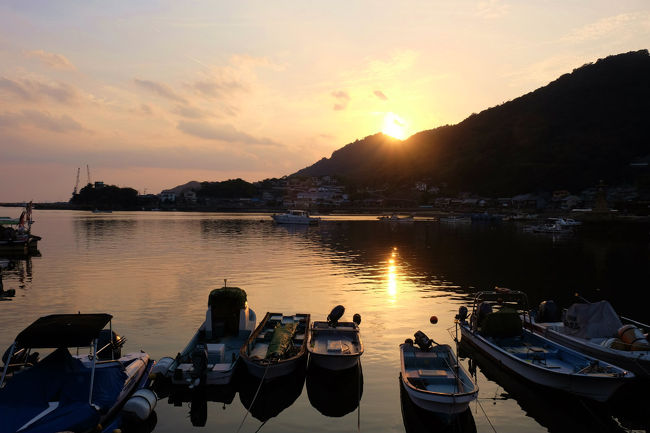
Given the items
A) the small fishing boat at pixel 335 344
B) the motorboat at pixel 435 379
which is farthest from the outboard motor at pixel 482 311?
the small fishing boat at pixel 335 344

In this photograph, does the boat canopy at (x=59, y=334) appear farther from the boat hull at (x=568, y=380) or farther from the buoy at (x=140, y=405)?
the boat hull at (x=568, y=380)

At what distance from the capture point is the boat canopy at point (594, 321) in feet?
69.5

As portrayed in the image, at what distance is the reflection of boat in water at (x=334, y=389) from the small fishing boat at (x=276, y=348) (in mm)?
1110

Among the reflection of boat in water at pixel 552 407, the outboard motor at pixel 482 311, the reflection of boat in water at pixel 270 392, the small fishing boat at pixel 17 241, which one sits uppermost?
the small fishing boat at pixel 17 241

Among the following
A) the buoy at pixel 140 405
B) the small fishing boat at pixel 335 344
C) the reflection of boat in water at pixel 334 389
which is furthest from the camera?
the small fishing boat at pixel 335 344

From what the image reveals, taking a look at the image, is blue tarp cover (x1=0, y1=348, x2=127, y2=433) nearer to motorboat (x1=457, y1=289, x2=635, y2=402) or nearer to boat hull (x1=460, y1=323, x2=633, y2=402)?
boat hull (x1=460, y1=323, x2=633, y2=402)

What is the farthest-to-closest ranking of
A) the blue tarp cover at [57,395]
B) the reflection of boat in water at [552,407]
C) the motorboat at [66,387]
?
the reflection of boat in water at [552,407], the motorboat at [66,387], the blue tarp cover at [57,395]

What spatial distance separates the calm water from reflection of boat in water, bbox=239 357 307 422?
0.32ft

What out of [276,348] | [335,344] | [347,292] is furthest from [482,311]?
[347,292]

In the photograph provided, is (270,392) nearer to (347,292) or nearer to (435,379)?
(435,379)

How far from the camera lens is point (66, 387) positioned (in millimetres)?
13961

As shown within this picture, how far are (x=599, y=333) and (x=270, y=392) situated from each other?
17127 millimetres

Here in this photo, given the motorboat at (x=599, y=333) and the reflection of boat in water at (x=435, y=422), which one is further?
the motorboat at (x=599, y=333)

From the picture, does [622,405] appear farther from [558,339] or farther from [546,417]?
[558,339]
